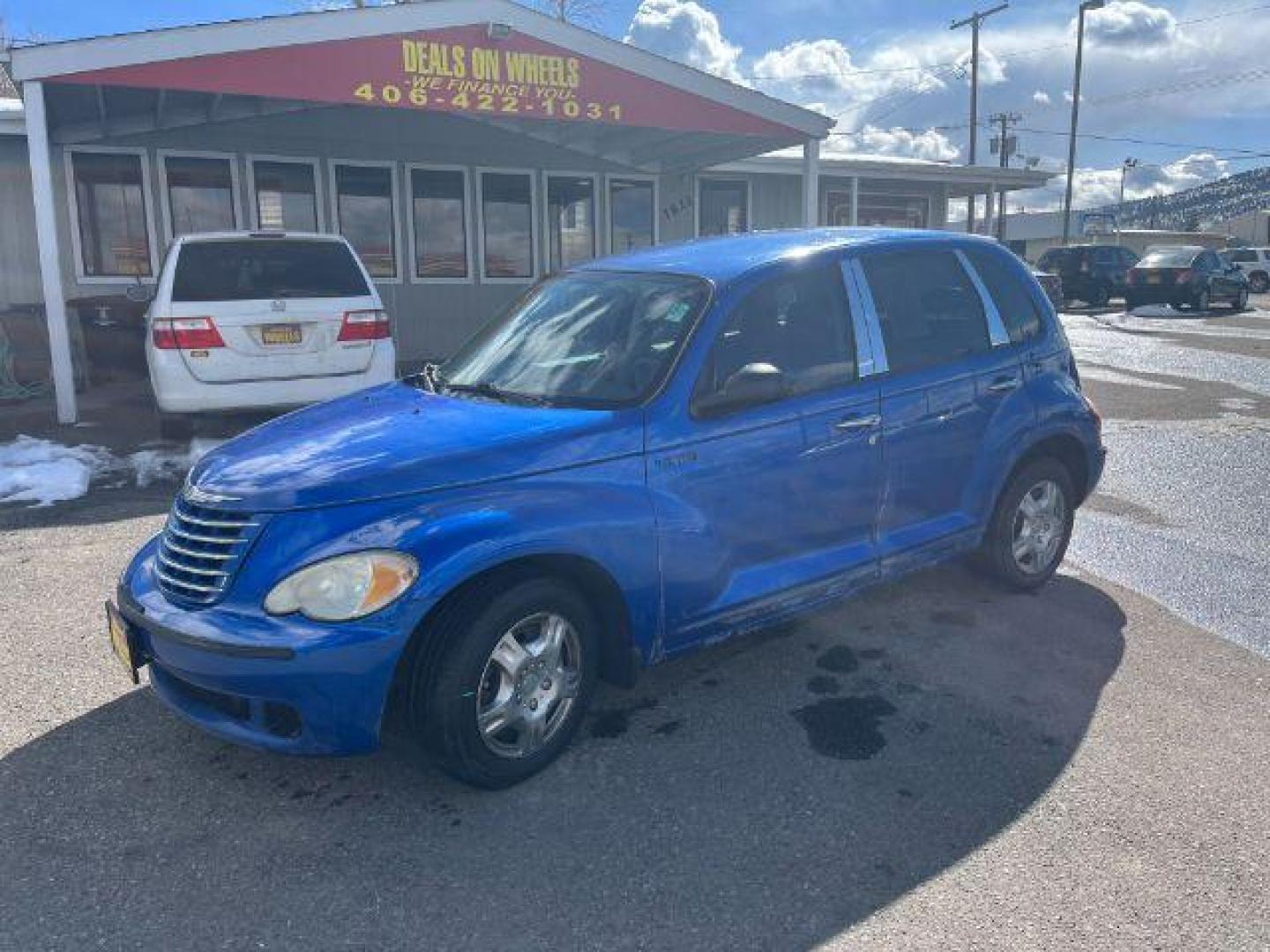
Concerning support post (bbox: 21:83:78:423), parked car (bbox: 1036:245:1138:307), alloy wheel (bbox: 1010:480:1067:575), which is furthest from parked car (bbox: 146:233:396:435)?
parked car (bbox: 1036:245:1138:307)

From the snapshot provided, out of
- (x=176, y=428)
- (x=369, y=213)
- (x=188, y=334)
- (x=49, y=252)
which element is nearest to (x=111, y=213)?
(x=369, y=213)

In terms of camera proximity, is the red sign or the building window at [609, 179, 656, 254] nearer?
the red sign

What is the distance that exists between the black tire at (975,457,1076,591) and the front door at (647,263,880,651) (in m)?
1.02

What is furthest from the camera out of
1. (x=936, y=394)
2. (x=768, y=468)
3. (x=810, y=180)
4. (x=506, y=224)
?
(x=506, y=224)

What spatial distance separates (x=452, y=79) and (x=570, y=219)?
556cm

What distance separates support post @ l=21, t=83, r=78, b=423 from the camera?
9078mm

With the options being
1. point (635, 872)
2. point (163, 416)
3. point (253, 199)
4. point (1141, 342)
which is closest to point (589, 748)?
point (635, 872)

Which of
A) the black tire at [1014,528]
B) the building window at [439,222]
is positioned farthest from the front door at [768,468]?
the building window at [439,222]

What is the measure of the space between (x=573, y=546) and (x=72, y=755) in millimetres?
1937

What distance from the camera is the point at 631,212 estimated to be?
16.6 m

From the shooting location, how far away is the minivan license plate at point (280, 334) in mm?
7445

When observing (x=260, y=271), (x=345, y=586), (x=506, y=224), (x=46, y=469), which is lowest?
(x=46, y=469)

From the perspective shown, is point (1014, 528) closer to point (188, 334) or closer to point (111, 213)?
point (188, 334)

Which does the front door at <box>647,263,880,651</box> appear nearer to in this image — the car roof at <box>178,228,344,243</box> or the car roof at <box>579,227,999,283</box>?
the car roof at <box>579,227,999,283</box>
